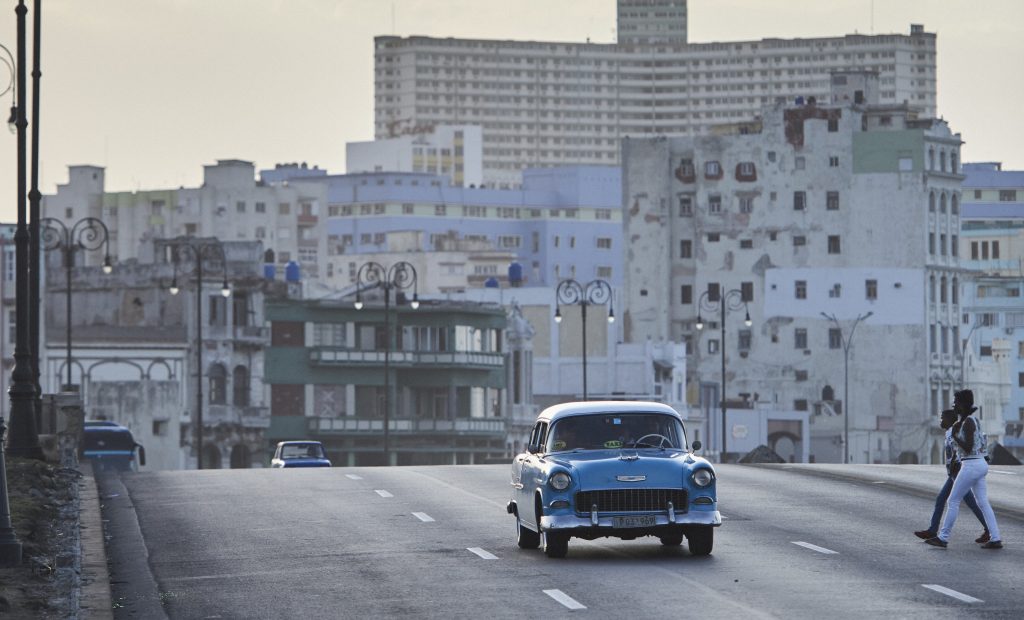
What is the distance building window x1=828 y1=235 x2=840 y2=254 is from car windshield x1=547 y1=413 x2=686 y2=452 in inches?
5797

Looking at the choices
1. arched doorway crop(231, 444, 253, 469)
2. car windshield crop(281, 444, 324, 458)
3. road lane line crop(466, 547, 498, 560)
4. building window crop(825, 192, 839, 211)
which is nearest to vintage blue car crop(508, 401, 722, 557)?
road lane line crop(466, 547, 498, 560)

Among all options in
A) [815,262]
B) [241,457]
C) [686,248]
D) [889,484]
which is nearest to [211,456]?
[241,457]

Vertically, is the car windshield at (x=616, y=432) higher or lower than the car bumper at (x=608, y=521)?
higher

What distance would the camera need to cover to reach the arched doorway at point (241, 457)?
396 feet

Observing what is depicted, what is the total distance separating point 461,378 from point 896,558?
10935 centimetres

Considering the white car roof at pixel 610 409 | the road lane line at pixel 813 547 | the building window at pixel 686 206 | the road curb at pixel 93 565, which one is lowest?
the road curb at pixel 93 565

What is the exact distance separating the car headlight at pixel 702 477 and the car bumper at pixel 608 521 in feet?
0.98

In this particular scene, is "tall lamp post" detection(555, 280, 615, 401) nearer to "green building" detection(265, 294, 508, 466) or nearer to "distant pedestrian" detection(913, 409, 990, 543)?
"green building" detection(265, 294, 508, 466)

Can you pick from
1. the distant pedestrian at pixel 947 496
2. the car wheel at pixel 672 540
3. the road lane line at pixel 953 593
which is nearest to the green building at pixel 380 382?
the distant pedestrian at pixel 947 496

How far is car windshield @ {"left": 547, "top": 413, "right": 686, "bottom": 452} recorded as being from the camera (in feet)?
80.7

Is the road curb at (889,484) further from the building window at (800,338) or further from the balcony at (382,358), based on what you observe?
the building window at (800,338)

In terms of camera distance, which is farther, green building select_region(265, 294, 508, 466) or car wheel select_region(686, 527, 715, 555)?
green building select_region(265, 294, 508, 466)

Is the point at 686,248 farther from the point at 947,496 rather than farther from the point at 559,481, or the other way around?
the point at 559,481

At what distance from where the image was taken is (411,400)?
131 m
